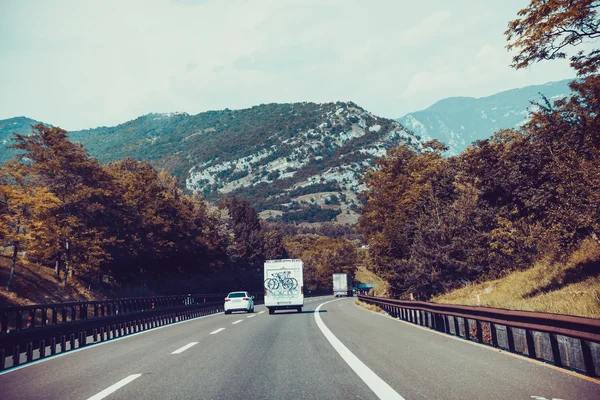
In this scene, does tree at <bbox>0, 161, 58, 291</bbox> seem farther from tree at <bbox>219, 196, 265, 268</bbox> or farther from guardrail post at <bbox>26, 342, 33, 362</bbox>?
tree at <bbox>219, 196, 265, 268</bbox>

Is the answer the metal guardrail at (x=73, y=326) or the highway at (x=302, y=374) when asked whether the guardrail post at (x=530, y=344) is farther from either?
the metal guardrail at (x=73, y=326)

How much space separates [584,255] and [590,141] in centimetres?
490

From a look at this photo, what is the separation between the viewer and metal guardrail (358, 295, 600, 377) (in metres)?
6.72

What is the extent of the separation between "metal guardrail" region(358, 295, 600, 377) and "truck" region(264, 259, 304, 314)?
15.0 metres

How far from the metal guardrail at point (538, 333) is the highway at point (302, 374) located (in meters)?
0.33

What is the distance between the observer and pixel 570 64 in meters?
16.8

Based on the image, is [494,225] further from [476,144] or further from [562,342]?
[562,342]

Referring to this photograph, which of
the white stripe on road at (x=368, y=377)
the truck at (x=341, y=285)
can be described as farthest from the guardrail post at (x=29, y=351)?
the truck at (x=341, y=285)

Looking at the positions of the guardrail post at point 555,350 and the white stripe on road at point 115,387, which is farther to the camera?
the guardrail post at point 555,350

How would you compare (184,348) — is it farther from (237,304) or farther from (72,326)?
(237,304)

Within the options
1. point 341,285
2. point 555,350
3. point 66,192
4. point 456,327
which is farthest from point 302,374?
point 341,285

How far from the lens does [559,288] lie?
17781mm

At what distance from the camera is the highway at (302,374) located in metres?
6.07

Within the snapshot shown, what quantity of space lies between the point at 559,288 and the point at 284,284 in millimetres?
14355
